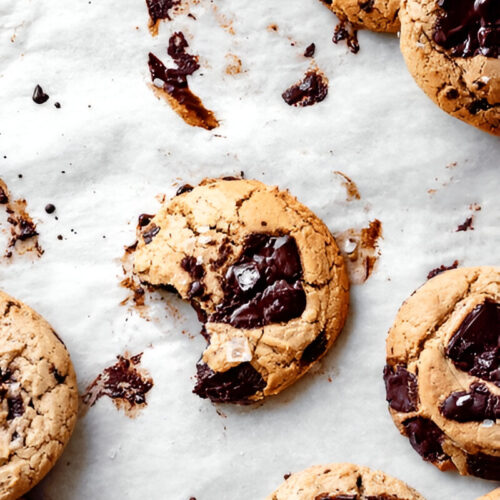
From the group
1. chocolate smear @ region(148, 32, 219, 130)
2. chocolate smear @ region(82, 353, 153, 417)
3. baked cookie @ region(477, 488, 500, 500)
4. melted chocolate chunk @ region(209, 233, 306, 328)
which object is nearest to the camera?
baked cookie @ region(477, 488, 500, 500)

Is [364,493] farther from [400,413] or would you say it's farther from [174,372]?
[174,372]

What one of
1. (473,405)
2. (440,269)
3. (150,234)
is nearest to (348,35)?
(440,269)

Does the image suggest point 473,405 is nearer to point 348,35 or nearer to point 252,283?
point 252,283

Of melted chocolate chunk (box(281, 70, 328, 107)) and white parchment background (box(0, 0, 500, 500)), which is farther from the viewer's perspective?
melted chocolate chunk (box(281, 70, 328, 107))

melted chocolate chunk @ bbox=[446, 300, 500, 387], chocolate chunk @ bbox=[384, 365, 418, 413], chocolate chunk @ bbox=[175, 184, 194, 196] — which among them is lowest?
chocolate chunk @ bbox=[384, 365, 418, 413]

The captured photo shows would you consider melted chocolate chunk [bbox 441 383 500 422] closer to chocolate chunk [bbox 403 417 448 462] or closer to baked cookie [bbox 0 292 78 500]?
chocolate chunk [bbox 403 417 448 462]

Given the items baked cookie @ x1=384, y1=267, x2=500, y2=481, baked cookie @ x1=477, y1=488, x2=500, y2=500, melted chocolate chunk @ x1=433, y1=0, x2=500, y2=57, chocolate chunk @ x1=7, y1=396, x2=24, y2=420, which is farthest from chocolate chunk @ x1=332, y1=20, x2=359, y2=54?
chocolate chunk @ x1=7, y1=396, x2=24, y2=420

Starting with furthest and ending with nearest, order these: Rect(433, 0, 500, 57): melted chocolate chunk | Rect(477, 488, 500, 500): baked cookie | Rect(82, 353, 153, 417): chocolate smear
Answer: Rect(82, 353, 153, 417): chocolate smear → Rect(477, 488, 500, 500): baked cookie → Rect(433, 0, 500, 57): melted chocolate chunk

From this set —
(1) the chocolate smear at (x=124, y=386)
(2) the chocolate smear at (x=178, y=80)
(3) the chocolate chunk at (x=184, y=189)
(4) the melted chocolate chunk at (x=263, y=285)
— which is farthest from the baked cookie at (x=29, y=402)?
(2) the chocolate smear at (x=178, y=80)

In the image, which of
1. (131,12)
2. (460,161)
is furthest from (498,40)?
(131,12)
